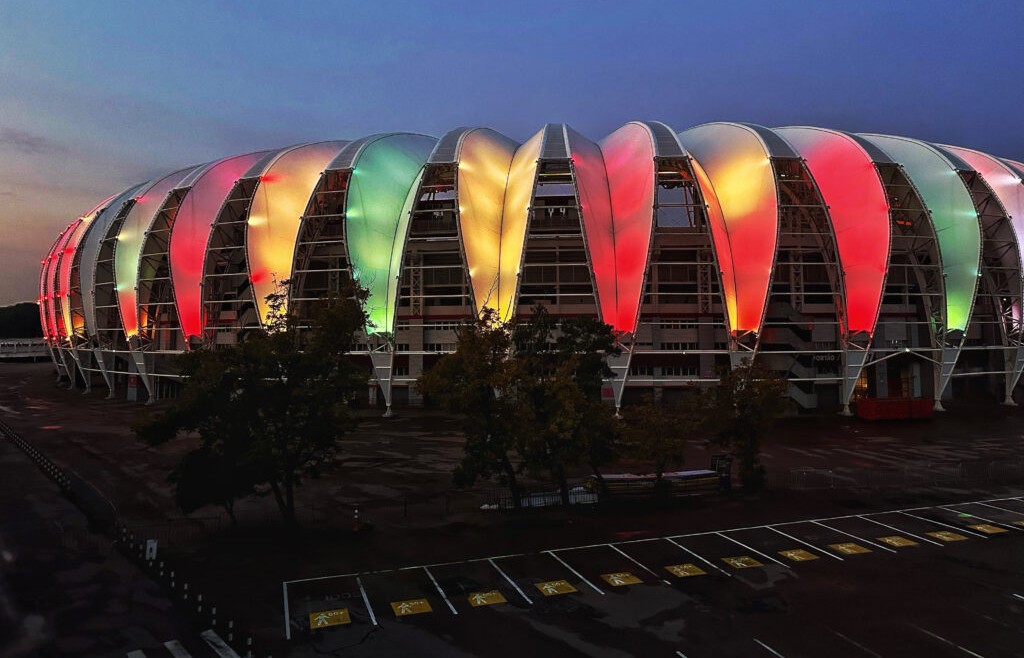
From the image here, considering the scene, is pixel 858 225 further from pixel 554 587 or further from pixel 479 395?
pixel 554 587

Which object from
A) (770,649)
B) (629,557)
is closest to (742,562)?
(629,557)

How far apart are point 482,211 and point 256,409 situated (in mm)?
29852

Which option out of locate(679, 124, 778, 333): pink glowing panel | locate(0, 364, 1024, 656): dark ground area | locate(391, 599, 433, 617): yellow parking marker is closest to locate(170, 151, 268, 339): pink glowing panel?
locate(0, 364, 1024, 656): dark ground area

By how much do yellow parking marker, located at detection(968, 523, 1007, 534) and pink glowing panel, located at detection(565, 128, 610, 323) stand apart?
80.8 feet

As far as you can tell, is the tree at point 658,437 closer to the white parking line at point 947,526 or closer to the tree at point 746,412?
the tree at point 746,412

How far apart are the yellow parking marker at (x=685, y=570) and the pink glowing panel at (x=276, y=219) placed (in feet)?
122

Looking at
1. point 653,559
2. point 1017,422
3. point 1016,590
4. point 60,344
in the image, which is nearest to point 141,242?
point 60,344

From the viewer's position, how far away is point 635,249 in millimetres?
43469

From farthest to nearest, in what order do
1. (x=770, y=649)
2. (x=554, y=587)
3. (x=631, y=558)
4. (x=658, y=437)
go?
1. (x=658, y=437)
2. (x=631, y=558)
3. (x=554, y=587)
4. (x=770, y=649)

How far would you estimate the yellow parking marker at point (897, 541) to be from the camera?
1872cm

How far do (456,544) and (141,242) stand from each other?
49.6m

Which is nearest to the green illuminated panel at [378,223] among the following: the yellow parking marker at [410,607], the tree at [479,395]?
the tree at [479,395]

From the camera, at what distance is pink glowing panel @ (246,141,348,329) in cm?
4812

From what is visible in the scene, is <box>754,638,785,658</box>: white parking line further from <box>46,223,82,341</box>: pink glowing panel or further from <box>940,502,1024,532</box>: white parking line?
<box>46,223,82,341</box>: pink glowing panel
